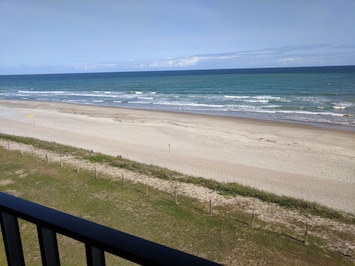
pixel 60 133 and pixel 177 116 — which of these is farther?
pixel 177 116

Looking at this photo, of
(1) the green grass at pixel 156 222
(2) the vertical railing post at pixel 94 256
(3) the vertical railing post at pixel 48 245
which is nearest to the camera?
(2) the vertical railing post at pixel 94 256

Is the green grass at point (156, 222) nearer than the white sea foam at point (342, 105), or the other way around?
the green grass at point (156, 222)

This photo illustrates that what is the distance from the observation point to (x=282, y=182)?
17125 millimetres

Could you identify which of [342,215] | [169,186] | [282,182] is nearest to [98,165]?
[169,186]

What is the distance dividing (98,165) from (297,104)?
118 ft

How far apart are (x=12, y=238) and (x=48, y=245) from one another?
0.32 metres

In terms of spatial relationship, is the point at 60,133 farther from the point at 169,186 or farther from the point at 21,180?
the point at 169,186

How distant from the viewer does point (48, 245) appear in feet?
4.99

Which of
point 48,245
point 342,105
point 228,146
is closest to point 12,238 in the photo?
point 48,245

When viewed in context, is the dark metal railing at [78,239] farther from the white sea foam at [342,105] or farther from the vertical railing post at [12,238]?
the white sea foam at [342,105]

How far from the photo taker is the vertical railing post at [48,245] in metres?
1.48

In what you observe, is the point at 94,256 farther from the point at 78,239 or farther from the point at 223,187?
the point at 223,187

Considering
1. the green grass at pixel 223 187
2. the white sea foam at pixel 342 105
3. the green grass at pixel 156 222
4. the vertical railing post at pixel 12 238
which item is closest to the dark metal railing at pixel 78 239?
the vertical railing post at pixel 12 238

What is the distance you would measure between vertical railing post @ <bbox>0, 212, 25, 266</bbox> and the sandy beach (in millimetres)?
15178
